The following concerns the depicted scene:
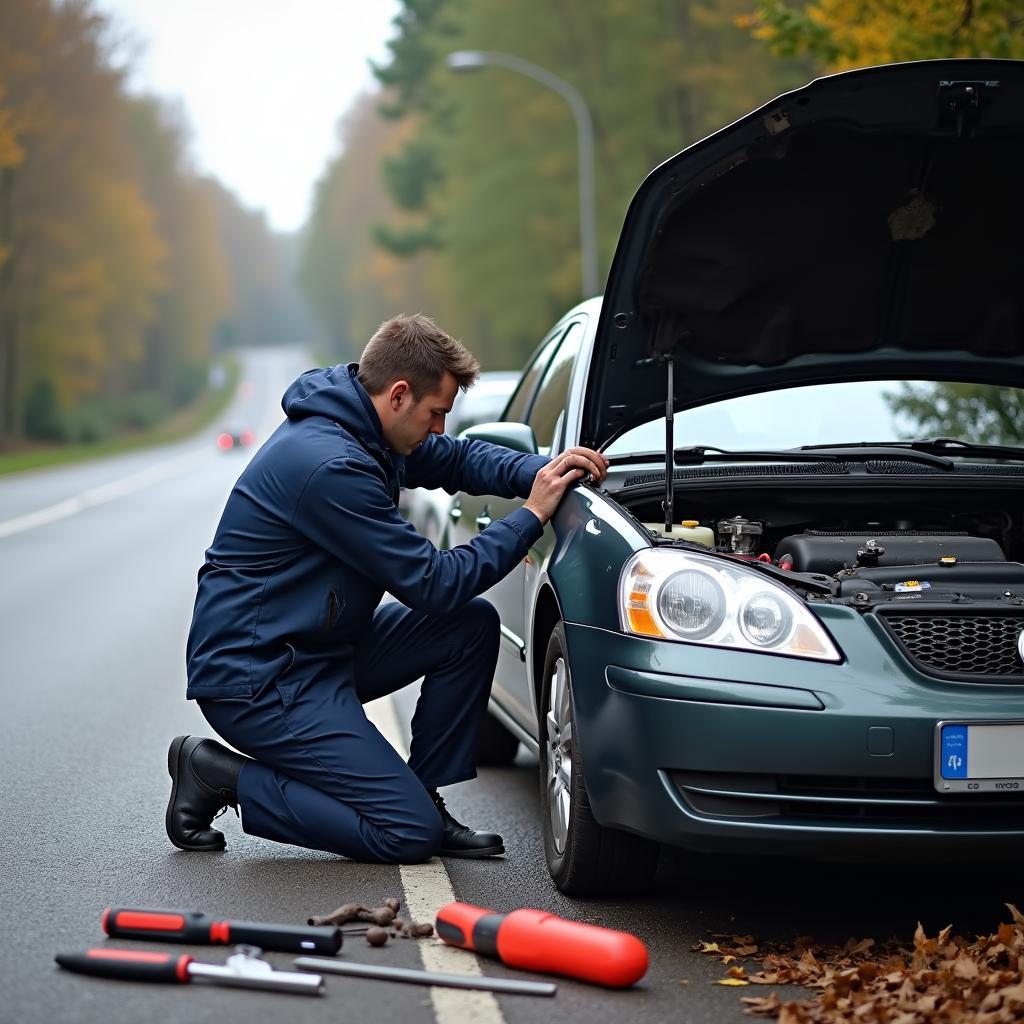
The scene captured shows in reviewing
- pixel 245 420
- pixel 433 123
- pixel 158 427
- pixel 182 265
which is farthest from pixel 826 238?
pixel 182 265

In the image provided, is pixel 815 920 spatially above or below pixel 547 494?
below

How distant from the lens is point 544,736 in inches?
195

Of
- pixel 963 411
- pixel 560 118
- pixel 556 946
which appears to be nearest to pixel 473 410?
pixel 963 411

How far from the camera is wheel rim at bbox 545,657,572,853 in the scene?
4.61 m

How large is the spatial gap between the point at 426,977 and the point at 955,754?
130 cm

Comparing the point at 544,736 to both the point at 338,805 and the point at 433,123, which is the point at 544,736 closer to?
the point at 338,805

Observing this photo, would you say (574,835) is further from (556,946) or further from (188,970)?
(188,970)

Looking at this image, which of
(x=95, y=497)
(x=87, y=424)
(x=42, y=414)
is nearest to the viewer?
(x=95, y=497)

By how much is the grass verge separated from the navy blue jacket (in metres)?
32.6

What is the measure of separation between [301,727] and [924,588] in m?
1.78

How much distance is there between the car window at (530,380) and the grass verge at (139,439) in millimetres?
31037

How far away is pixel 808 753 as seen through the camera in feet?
12.9

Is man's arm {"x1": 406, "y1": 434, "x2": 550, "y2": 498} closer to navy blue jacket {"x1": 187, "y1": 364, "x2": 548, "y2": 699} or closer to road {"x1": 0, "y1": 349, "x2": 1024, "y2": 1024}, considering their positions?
navy blue jacket {"x1": 187, "y1": 364, "x2": 548, "y2": 699}

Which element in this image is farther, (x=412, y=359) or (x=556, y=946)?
(x=412, y=359)
